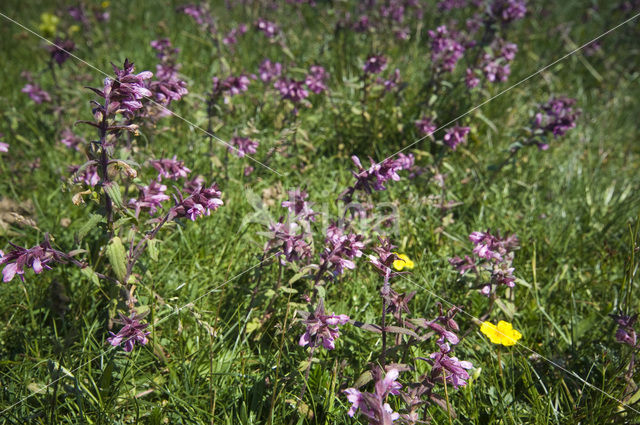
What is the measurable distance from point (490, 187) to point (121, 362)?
253 cm

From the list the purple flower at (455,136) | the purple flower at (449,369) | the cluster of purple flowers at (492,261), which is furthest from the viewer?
the purple flower at (455,136)

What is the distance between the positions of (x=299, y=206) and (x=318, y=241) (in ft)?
1.60

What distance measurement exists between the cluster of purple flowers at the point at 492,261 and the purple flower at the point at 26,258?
5.59 ft

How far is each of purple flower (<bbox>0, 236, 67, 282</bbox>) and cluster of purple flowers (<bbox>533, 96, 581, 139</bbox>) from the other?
9.36 feet

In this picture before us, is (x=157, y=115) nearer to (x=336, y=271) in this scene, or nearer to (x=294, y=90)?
(x=294, y=90)

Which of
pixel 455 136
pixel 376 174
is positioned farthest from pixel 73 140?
pixel 455 136

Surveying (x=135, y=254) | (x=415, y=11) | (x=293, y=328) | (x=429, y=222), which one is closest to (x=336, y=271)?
(x=293, y=328)

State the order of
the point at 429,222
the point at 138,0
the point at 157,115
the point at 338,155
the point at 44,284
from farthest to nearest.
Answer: the point at 138,0 < the point at 338,155 < the point at 429,222 < the point at 157,115 < the point at 44,284

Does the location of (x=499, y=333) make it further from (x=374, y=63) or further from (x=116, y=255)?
(x=374, y=63)

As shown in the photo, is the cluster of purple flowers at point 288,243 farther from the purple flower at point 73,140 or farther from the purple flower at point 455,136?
the purple flower at point 73,140

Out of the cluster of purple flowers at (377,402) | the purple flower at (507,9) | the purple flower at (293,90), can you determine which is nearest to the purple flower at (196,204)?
the cluster of purple flowers at (377,402)

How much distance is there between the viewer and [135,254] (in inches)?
73.1

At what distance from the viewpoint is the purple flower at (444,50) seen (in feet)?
11.1

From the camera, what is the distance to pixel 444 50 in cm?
352
